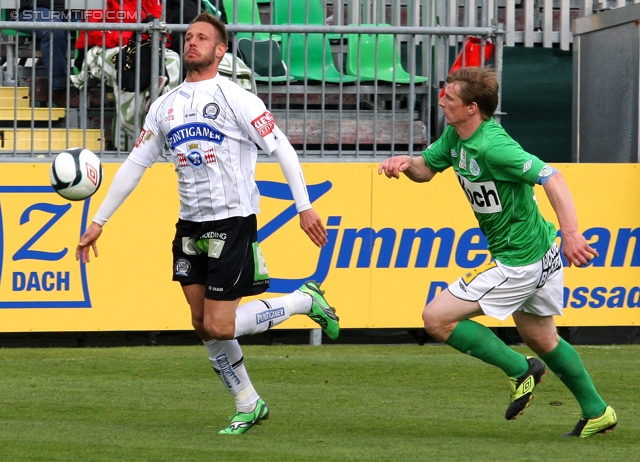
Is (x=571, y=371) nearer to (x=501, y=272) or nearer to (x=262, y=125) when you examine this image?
(x=501, y=272)

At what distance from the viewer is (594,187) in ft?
33.1

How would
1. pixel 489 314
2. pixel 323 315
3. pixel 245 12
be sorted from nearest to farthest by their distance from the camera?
1. pixel 489 314
2. pixel 323 315
3. pixel 245 12

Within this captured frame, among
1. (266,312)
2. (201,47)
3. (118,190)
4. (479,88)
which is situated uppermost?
(201,47)

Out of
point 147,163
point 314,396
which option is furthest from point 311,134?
point 147,163

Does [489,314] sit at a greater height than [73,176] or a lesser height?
lesser

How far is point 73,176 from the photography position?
621 centimetres

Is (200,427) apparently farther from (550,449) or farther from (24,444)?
(550,449)

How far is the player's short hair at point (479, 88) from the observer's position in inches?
223

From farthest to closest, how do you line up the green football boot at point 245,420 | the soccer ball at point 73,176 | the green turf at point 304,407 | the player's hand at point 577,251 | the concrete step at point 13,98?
the concrete step at point 13,98 → the soccer ball at point 73,176 → the green football boot at point 245,420 → the green turf at point 304,407 → the player's hand at point 577,251

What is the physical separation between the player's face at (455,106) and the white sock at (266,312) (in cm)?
137

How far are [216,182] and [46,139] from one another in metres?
4.70

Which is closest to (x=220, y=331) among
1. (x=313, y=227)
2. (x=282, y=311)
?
(x=282, y=311)

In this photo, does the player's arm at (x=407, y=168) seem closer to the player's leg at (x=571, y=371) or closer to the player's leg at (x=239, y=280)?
the player's leg at (x=239, y=280)

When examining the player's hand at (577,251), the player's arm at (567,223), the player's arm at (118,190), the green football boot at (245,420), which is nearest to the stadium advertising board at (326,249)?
the player's arm at (118,190)
